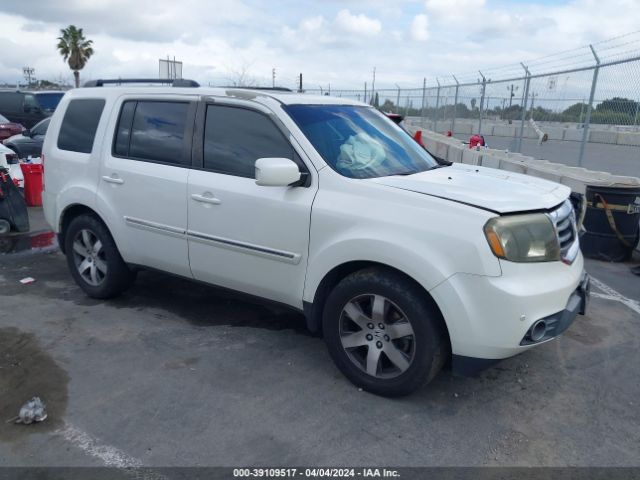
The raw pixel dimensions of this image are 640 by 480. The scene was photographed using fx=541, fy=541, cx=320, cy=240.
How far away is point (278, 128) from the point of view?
12.4 ft

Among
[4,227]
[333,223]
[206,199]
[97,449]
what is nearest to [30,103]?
[4,227]

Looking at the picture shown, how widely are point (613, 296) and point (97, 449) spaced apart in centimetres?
494

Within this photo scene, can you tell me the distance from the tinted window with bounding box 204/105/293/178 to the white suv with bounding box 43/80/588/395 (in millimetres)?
11

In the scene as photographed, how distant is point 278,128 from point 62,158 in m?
2.46

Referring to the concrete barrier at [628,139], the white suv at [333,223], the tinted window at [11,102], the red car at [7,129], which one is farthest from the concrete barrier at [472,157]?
the tinted window at [11,102]

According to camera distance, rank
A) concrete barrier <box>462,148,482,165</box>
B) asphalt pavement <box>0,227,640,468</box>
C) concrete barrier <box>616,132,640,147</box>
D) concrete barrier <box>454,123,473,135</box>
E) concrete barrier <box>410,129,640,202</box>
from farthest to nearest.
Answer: concrete barrier <box>454,123,473,135</box> → concrete barrier <box>616,132,640,147</box> → concrete barrier <box>462,148,482,165</box> → concrete barrier <box>410,129,640,202</box> → asphalt pavement <box>0,227,640,468</box>

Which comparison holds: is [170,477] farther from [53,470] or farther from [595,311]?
[595,311]

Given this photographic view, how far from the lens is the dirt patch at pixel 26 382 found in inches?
125

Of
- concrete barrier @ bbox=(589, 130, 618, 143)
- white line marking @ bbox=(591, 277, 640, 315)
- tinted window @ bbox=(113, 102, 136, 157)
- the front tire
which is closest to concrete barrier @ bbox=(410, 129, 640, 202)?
concrete barrier @ bbox=(589, 130, 618, 143)

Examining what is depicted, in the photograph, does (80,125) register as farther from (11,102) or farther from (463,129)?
(11,102)

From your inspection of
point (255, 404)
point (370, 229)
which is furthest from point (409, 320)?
point (255, 404)

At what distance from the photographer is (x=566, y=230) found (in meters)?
3.52

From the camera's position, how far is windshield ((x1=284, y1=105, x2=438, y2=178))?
372cm

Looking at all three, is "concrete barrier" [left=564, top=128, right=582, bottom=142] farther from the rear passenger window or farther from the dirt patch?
the dirt patch
